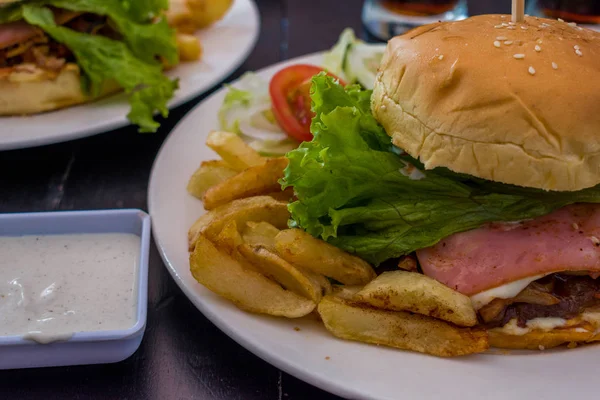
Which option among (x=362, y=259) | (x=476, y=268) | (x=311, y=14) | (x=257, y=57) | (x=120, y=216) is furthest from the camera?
(x=311, y=14)

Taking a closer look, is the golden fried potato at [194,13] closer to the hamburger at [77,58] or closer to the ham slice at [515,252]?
the hamburger at [77,58]

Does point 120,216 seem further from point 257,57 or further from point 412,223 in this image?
point 257,57

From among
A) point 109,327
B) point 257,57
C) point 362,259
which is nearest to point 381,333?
point 362,259

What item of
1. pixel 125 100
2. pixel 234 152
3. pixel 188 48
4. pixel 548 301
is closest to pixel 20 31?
pixel 125 100

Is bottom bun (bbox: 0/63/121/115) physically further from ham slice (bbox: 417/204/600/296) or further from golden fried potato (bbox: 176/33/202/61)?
ham slice (bbox: 417/204/600/296)

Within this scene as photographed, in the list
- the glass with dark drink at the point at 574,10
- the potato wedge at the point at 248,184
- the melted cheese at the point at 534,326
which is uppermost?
the potato wedge at the point at 248,184

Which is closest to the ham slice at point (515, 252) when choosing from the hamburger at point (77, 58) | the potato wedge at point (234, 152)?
the potato wedge at point (234, 152)
